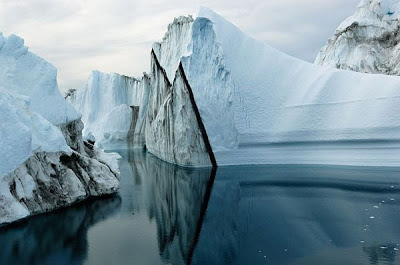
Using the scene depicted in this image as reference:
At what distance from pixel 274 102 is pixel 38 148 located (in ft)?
30.4

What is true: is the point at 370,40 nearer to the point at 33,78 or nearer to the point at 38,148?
the point at 33,78

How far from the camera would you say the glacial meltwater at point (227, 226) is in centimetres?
599

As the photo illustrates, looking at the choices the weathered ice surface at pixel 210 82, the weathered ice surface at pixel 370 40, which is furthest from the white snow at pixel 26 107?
the weathered ice surface at pixel 370 40

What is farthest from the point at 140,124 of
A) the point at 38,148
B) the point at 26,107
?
the point at 38,148

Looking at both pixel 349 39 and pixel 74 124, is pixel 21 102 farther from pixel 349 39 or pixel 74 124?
pixel 349 39

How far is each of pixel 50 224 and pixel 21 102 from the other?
294cm

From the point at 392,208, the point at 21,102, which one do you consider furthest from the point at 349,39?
the point at 21,102

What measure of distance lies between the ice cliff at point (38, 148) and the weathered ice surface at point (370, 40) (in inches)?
843

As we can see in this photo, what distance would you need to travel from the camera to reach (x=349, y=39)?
92.8 ft

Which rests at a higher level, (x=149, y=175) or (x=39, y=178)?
(x=39, y=178)

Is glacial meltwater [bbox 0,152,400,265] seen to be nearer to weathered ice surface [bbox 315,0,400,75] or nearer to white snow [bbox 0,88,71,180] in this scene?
white snow [bbox 0,88,71,180]

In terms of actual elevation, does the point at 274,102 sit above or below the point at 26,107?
below

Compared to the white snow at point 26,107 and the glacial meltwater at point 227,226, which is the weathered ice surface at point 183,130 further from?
the white snow at point 26,107

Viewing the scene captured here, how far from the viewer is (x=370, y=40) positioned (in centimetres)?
2769
